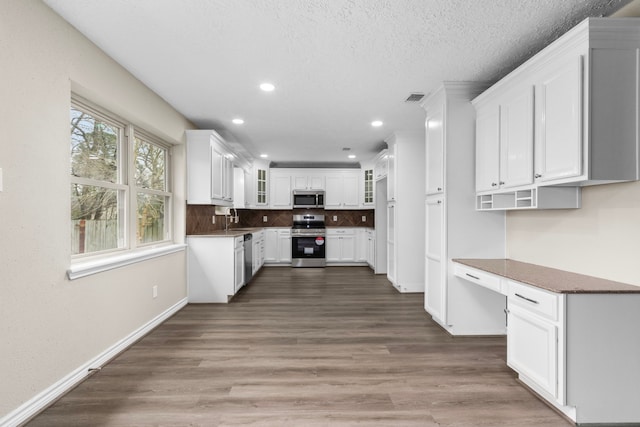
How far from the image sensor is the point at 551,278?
7.15ft

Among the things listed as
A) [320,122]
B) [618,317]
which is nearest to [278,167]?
[320,122]

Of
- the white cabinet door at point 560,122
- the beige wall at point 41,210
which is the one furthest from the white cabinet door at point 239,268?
the white cabinet door at point 560,122

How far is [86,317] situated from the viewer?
2400 millimetres

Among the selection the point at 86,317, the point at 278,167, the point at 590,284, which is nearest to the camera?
the point at 590,284

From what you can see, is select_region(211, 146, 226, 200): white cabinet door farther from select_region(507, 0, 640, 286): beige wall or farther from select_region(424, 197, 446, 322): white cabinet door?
select_region(507, 0, 640, 286): beige wall

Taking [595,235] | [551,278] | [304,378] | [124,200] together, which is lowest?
[304,378]

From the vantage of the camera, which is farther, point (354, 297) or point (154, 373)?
point (354, 297)

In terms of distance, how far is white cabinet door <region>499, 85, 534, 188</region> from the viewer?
2.42m

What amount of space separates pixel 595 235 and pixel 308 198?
5817 millimetres

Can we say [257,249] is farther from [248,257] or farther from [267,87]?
[267,87]

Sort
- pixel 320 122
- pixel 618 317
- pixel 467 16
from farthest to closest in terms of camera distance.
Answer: pixel 320 122
pixel 467 16
pixel 618 317

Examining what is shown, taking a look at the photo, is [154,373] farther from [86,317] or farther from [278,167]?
[278,167]

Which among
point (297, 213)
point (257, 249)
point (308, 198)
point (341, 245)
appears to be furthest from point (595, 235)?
point (297, 213)

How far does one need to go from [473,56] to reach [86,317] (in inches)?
145
